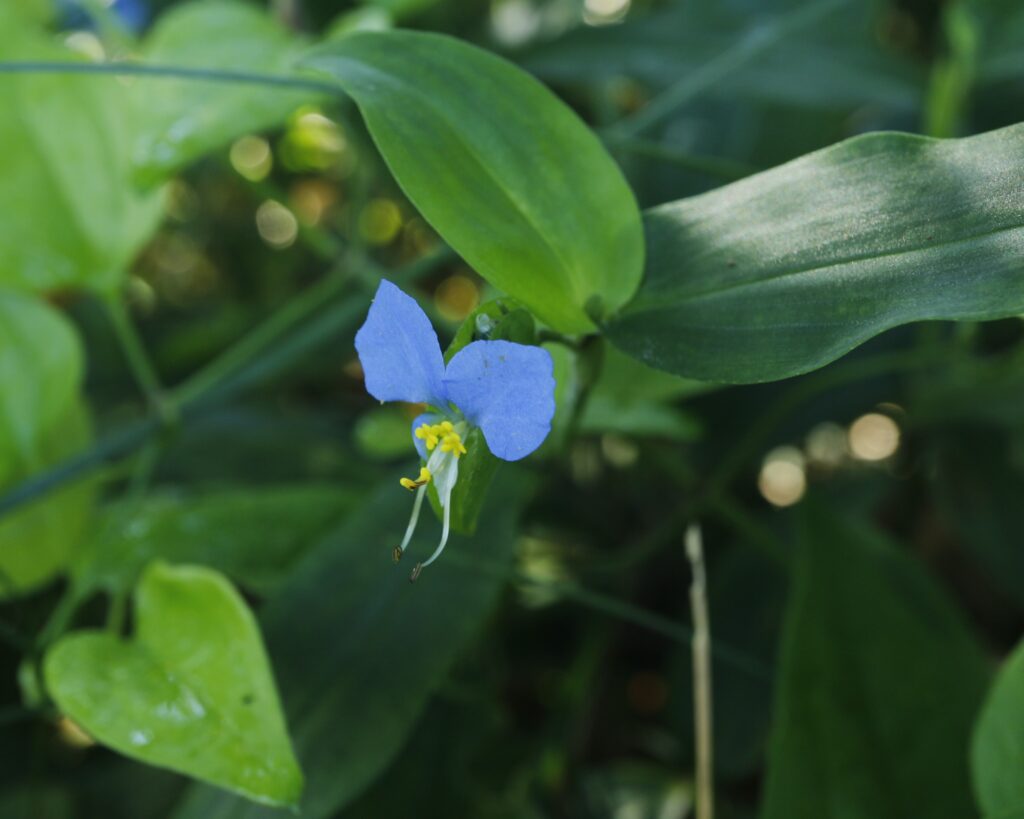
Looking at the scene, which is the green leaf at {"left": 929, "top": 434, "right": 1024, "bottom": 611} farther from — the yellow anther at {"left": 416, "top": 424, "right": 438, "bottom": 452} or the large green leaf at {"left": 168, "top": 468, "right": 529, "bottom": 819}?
the yellow anther at {"left": 416, "top": 424, "right": 438, "bottom": 452}

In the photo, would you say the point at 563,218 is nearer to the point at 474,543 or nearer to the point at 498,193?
the point at 498,193

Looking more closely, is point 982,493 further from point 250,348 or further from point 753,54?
point 250,348

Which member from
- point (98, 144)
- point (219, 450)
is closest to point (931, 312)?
point (98, 144)

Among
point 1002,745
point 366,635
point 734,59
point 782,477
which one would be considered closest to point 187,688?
point 366,635

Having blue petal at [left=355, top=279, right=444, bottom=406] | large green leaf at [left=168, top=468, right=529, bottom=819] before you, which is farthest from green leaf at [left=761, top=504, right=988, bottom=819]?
blue petal at [left=355, top=279, right=444, bottom=406]

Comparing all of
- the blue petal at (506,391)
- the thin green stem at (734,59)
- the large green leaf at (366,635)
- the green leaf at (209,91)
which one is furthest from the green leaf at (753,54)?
the blue petal at (506,391)

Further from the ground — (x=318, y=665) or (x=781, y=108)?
(x=781, y=108)

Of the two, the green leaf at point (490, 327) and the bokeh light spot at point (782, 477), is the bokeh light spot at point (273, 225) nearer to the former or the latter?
the bokeh light spot at point (782, 477)
